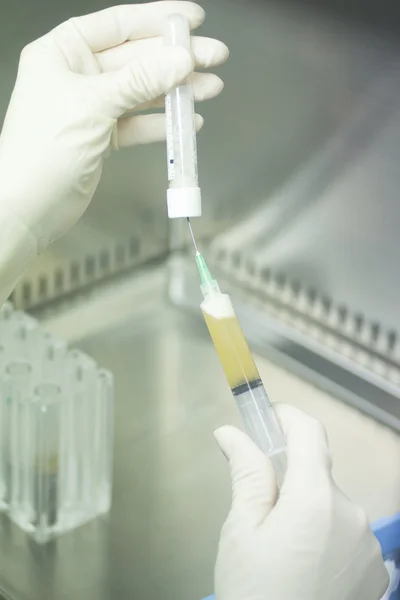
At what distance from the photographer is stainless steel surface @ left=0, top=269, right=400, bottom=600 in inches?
49.9

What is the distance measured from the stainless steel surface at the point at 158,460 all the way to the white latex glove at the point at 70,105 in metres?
0.45

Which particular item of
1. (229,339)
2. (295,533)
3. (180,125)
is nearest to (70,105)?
(180,125)

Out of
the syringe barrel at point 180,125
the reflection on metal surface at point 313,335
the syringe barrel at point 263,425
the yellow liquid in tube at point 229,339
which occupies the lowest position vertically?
the reflection on metal surface at point 313,335

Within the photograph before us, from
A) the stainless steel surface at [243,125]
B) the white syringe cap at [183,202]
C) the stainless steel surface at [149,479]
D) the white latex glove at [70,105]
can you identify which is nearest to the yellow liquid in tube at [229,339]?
the white syringe cap at [183,202]

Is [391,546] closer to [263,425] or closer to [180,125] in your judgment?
[263,425]

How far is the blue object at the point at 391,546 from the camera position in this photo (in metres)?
1.16

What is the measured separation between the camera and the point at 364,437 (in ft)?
5.03

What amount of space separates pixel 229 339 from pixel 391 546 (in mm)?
408

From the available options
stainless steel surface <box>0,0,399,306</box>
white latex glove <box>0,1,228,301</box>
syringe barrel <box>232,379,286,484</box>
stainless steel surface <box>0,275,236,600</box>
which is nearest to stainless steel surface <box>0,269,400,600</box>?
stainless steel surface <box>0,275,236,600</box>

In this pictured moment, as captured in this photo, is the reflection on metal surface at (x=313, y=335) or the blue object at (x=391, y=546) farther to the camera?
the reflection on metal surface at (x=313, y=335)

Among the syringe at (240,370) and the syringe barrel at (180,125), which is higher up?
the syringe barrel at (180,125)

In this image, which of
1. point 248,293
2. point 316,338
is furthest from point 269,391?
point 248,293

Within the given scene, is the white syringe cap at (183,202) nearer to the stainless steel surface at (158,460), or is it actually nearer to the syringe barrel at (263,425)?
the syringe barrel at (263,425)

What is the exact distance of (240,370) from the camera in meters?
0.98
